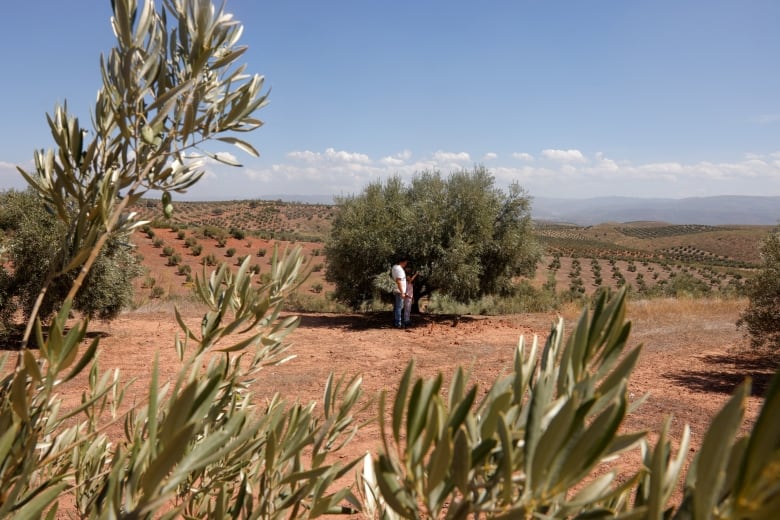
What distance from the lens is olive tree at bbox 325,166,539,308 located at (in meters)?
12.3

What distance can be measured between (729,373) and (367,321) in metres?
8.50

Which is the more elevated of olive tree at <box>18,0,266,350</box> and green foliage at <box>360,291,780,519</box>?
olive tree at <box>18,0,266,350</box>

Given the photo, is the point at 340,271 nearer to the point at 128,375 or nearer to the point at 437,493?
the point at 128,375

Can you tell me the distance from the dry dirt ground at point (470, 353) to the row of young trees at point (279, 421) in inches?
156

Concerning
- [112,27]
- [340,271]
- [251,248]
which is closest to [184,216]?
[251,248]

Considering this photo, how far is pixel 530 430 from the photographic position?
0.60 meters

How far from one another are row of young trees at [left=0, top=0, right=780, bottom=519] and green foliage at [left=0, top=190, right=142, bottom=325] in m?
8.11

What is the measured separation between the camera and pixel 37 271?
909cm

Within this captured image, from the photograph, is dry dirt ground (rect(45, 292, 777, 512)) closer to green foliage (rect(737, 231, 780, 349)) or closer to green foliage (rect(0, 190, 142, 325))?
green foliage (rect(737, 231, 780, 349))

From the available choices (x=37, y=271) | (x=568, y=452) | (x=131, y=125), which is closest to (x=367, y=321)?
(x=37, y=271)

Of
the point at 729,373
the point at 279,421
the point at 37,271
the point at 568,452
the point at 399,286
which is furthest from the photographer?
the point at 399,286

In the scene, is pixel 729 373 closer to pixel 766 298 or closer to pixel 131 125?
pixel 766 298

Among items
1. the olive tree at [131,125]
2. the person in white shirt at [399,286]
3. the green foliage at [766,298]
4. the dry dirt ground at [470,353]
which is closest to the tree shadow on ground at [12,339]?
the dry dirt ground at [470,353]

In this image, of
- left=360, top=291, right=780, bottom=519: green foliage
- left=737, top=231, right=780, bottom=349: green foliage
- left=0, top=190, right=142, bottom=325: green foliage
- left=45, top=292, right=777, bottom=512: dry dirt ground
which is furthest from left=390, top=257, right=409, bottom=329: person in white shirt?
left=360, top=291, right=780, bottom=519: green foliage
